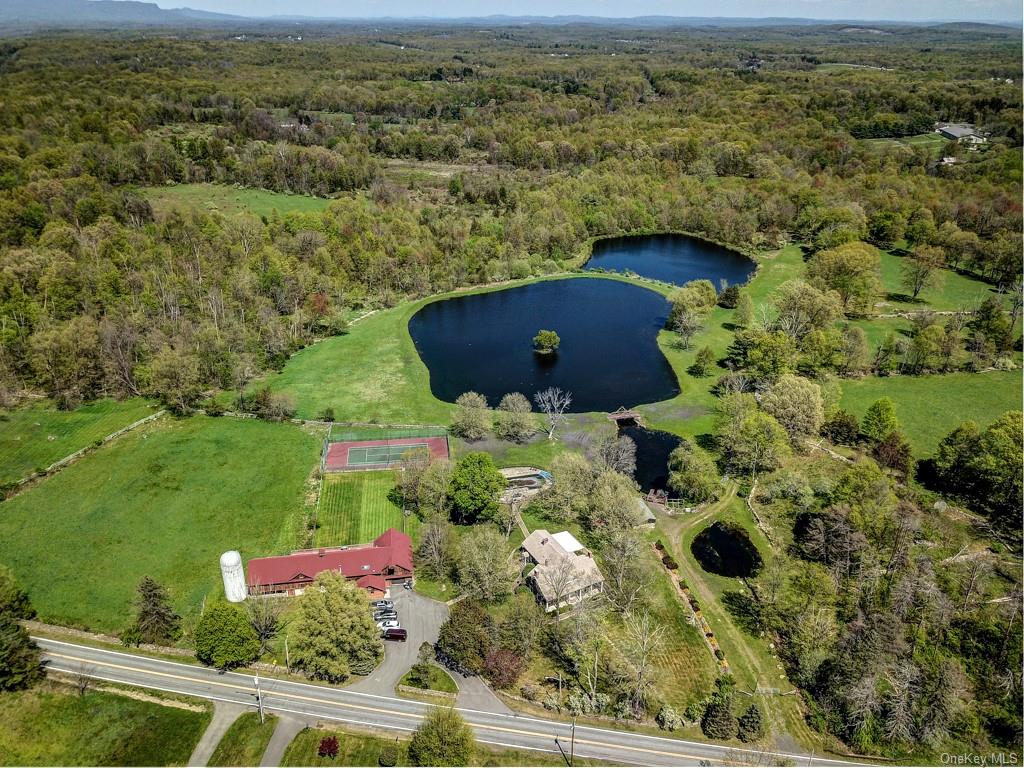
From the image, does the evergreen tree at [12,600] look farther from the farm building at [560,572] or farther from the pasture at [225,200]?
the pasture at [225,200]

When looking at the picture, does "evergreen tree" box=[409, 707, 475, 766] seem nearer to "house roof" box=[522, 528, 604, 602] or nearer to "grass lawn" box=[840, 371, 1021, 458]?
"house roof" box=[522, 528, 604, 602]

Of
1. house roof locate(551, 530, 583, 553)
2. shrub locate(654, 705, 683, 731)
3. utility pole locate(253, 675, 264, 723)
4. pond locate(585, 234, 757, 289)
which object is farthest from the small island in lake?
utility pole locate(253, 675, 264, 723)

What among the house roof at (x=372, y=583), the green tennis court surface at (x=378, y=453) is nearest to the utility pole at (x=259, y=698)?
the house roof at (x=372, y=583)

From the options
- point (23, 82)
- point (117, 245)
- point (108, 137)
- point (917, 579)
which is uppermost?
point (23, 82)

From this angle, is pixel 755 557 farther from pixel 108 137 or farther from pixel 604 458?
pixel 108 137

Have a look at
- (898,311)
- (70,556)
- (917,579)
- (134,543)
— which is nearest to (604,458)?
(917,579)

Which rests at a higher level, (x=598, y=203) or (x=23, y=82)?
(x=23, y=82)

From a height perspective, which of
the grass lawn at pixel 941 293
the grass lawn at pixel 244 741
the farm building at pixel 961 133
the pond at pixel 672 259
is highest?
the farm building at pixel 961 133
